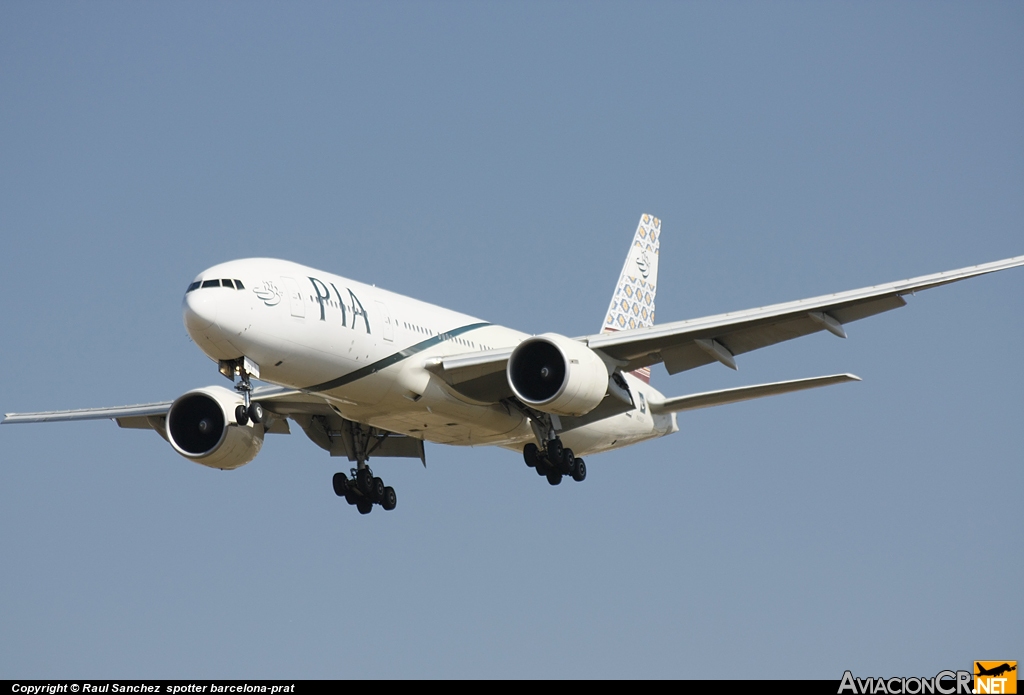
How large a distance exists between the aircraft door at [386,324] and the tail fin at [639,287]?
10.7 meters

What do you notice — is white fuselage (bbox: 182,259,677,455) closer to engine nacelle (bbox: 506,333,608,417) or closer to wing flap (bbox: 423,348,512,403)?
wing flap (bbox: 423,348,512,403)

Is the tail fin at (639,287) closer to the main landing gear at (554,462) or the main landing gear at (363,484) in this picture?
the main landing gear at (554,462)

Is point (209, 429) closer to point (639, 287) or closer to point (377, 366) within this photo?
point (377, 366)

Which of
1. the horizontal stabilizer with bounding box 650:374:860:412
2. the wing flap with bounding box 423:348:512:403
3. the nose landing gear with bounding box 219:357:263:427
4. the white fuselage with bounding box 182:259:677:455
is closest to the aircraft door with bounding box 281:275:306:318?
the white fuselage with bounding box 182:259:677:455

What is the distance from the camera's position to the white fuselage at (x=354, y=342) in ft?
86.8

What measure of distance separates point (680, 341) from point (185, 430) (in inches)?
478

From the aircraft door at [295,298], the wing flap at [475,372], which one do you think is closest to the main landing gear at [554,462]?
the wing flap at [475,372]

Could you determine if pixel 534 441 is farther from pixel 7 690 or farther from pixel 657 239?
pixel 7 690

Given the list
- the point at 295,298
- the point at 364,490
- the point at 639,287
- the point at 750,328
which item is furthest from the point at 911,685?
the point at 639,287

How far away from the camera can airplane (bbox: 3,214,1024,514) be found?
27047mm

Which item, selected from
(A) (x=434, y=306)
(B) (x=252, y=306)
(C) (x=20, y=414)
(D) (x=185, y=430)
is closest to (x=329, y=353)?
(B) (x=252, y=306)

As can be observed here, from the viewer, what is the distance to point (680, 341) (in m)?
30.6

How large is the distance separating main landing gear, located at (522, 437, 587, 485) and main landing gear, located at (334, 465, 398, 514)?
385 cm

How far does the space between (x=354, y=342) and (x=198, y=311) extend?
3.55 meters
